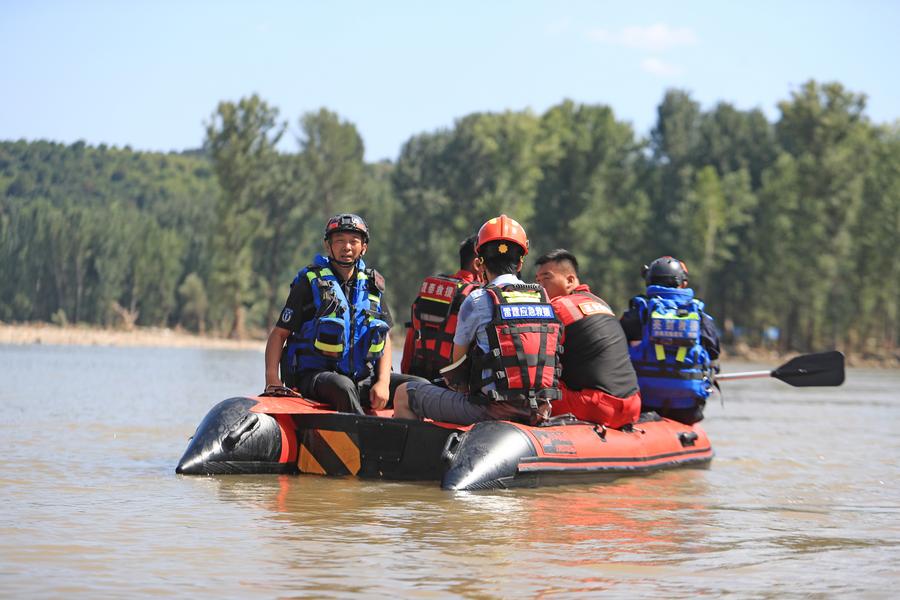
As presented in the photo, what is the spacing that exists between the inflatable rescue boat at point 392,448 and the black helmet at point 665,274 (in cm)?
226

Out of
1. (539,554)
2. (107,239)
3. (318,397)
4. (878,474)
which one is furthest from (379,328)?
(107,239)

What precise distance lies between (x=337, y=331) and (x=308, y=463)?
0.95 meters

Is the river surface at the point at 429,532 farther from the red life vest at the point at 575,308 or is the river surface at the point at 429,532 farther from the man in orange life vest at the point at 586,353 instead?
the red life vest at the point at 575,308

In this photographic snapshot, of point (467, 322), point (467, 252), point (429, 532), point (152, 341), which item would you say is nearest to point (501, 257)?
point (467, 322)

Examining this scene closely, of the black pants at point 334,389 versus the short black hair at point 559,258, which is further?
the short black hair at point 559,258

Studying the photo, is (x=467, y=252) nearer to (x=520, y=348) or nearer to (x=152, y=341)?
(x=520, y=348)

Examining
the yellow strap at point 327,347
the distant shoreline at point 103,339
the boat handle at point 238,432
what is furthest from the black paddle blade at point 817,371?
the distant shoreline at point 103,339

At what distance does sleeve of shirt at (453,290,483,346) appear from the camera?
28.0 feet

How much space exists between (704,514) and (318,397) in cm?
294

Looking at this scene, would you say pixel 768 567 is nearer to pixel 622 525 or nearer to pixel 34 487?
pixel 622 525

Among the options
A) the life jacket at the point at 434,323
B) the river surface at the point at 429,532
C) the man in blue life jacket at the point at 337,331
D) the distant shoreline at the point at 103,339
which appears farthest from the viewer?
the distant shoreline at the point at 103,339

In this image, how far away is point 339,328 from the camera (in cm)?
934

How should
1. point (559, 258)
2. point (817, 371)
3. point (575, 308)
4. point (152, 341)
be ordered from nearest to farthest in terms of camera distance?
point (575, 308) → point (559, 258) → point (817, 371) → point (152, 341)

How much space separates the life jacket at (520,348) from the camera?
841 cm
